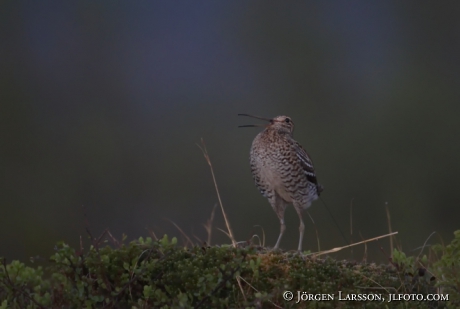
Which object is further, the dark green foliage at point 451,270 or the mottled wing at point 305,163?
the mottled wing at point 305,163

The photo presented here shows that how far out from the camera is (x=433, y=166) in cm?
2619

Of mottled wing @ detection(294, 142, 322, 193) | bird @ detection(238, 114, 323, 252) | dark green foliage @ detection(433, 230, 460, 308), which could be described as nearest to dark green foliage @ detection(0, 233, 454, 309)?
dark green foliage @ detection(433, 230, 460, 308)

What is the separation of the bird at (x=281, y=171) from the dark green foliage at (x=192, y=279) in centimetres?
237

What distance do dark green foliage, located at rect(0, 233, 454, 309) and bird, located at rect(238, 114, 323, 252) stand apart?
2367mm

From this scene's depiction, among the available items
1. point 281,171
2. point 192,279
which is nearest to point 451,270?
point 192,279

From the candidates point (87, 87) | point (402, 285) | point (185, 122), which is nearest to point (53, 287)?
point (402, 285)

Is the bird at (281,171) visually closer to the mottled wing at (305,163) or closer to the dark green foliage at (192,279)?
the mottled wing at (305,163)

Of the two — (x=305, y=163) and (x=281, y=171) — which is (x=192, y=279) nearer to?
(x=281, y=171)

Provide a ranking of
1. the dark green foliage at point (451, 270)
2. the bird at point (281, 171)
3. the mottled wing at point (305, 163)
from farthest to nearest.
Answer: the mottled wing at point (305, 163), the bird at point (281, 171), the dark green foliage at point (451, 270)

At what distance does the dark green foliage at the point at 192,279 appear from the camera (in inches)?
242

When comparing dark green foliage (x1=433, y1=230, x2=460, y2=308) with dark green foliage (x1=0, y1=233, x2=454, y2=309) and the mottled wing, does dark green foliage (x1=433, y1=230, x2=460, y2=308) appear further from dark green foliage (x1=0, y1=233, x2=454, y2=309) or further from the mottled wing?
the mottled wing

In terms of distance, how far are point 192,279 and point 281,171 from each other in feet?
9.64

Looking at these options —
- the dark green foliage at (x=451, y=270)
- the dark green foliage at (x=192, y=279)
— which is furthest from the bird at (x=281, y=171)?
the dark green foliage at (x=451, y=270)

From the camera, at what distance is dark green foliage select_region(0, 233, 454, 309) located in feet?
20.2
